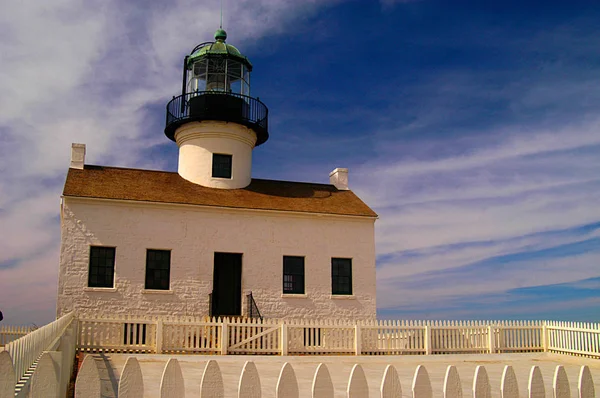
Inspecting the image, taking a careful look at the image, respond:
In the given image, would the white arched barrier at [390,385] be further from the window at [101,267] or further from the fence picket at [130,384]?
the window at [101,267]

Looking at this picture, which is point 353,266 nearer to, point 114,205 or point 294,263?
point 294,263

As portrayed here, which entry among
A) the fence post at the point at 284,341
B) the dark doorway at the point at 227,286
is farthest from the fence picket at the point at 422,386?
the dark doorway at the point at 227,286

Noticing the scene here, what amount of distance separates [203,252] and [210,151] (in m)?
4.98

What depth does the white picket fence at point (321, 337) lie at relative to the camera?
61.5ft

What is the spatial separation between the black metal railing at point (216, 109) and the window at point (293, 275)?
20.7 ft

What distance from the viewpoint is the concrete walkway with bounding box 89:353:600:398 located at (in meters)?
10.8

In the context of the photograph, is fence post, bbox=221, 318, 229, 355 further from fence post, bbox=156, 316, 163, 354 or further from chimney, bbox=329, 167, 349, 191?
chimney, bbox=329, 167, 349, 191

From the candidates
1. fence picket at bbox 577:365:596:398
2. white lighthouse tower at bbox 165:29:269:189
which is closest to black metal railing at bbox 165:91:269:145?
white lighthouse tower at bbox 165:29:269:189

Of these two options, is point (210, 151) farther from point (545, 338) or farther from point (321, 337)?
point (545, 338)

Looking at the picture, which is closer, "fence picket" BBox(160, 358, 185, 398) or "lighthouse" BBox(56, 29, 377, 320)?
"fence picket" BBox(160, 358, 185, 398)

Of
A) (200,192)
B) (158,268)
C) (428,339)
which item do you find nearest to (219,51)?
(200,192)

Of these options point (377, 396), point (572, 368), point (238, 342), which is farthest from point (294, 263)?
point (377, 396)

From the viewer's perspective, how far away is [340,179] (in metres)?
27.0

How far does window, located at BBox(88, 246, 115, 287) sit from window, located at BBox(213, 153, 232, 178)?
5.71 m
